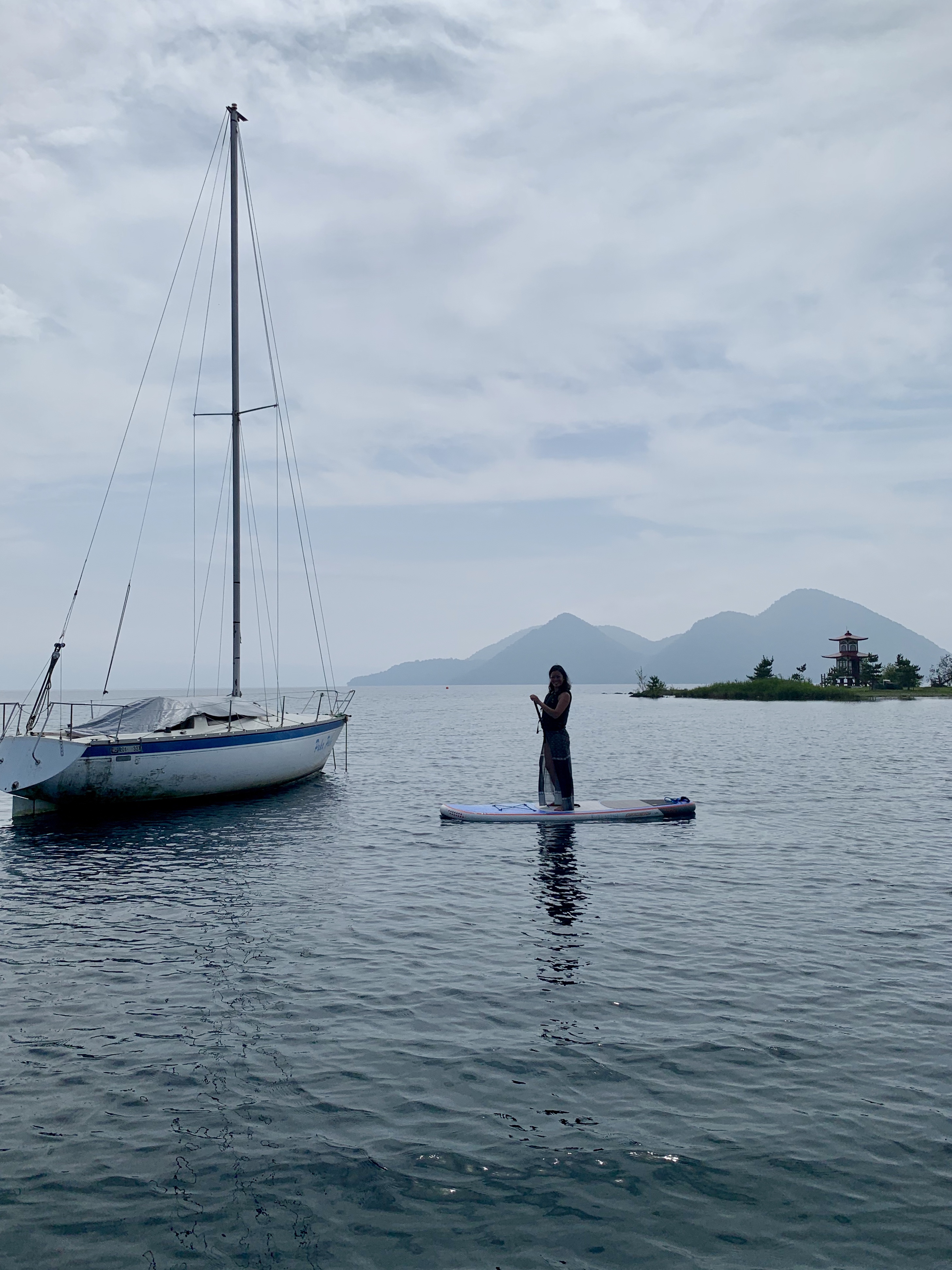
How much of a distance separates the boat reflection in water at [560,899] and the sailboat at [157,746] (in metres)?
10.4

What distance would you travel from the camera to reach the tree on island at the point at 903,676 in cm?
12900

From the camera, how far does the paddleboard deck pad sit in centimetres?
2280

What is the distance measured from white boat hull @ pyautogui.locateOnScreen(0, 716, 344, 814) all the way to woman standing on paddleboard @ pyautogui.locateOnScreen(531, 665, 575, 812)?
386 inches

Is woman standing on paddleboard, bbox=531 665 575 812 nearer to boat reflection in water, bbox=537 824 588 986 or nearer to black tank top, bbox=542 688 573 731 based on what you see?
black tank top, bbox=542 688 573 731

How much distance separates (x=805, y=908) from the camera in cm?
1415

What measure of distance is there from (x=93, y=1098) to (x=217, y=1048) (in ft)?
4.33

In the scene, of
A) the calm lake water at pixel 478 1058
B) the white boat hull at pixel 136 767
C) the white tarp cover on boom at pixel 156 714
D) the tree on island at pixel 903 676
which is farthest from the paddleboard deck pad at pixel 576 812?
the tree on island at pixel 903 676

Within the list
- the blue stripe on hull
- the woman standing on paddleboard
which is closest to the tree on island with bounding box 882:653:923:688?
the woman standing on paddleboard

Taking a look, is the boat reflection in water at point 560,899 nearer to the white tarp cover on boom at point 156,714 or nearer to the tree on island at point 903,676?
the white tarp cover on boom at point 156,714

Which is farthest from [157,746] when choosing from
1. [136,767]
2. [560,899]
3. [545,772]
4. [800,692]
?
[800,692]

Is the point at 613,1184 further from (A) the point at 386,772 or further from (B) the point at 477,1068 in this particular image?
(A) the point at 386,772

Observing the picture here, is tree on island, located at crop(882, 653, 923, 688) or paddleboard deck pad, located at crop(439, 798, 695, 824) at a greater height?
tree on island, located at crop(882, 653, 923, 688)

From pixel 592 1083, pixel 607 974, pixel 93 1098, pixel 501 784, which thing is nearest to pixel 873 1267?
pixel 592 1083

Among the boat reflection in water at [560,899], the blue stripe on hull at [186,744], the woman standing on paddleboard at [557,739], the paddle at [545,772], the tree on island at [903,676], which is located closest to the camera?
the boat reflection in water at [560,899]
